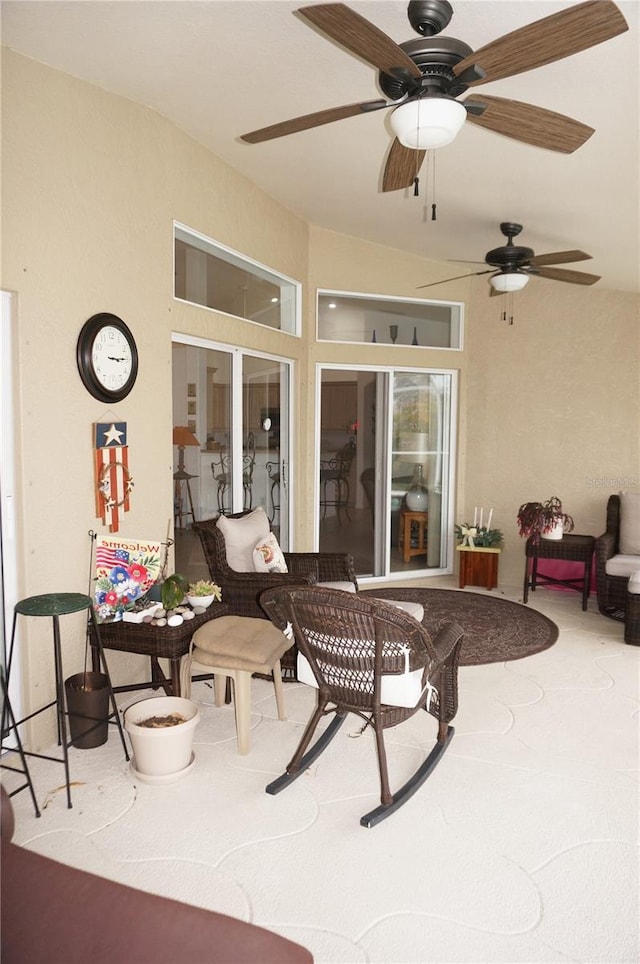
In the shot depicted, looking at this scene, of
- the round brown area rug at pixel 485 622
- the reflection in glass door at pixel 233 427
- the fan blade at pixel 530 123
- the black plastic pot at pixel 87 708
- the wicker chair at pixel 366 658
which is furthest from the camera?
the round brown area rug at pixel 485 622

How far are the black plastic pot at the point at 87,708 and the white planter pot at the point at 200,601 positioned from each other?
0.55 m

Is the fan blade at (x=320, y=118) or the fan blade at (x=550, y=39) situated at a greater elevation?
the fan blade at (x=320, y=118)

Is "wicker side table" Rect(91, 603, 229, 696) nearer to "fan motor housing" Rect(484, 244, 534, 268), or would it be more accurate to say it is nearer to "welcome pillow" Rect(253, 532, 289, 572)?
"welcome pillow" Rect(253, 532, 289, 572)

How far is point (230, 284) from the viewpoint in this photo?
466 cm

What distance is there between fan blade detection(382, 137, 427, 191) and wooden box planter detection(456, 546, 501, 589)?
381cm

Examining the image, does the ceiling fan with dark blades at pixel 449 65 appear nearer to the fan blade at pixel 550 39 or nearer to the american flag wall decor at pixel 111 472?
the fan blade at pixel 550 39

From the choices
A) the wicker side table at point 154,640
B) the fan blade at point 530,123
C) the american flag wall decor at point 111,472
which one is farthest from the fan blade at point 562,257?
the wicker side table at point 154,640

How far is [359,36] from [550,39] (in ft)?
1.73

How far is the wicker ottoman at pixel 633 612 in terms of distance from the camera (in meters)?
4.59

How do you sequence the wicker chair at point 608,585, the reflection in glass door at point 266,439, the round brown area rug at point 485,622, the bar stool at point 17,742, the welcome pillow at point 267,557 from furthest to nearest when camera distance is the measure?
the wicker chair at point 608,585 → the reflection in glass door at point 266,439 → the round brown area rug at point 485,622 → the welcome pillow at point 267,557 → the bar stool at point 17,742

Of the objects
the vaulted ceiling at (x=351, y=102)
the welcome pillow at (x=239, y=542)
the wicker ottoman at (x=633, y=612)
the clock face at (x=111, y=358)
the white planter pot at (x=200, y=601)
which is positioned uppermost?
the vaulted ceiling at (x=351, y=102)

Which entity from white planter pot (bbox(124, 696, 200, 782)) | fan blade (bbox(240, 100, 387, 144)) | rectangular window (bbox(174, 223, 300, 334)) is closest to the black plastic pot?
white planter pot (bbox(124, 696, 200, 782))

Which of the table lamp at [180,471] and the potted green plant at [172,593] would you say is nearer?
the potted green plant at [172,593]

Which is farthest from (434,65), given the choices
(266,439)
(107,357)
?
(266,439)
